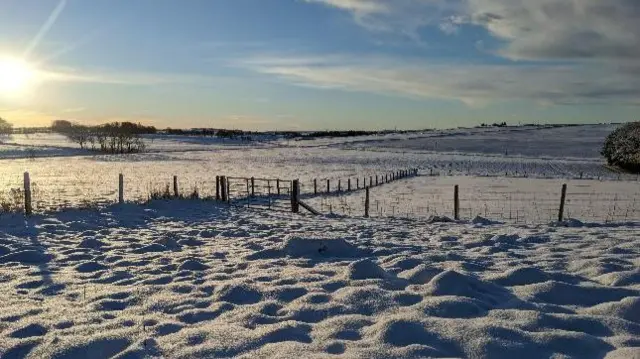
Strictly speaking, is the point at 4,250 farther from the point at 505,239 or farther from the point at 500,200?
the point at 500,200

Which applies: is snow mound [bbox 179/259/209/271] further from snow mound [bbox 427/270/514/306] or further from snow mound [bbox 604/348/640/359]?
snow mound [bbox 604/348/640/359]

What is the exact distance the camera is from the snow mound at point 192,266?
8105 mm

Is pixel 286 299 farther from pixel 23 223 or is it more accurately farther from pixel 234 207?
pixel 234 207

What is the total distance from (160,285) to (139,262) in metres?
1.82

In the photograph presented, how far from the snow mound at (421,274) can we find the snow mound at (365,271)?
0.28m

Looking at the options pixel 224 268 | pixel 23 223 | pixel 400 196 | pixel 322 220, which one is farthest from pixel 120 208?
pixel 400 196

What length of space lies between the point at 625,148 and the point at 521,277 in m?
42.7

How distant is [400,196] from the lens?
1032 inches

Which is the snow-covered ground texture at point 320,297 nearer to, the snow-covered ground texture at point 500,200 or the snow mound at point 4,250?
the snow mound at point 4,250

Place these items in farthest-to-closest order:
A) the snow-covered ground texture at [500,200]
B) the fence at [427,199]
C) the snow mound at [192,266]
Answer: the snow-covered ground texture at [500,200]
the fence at [427,199]
the snow mound at [192,266]

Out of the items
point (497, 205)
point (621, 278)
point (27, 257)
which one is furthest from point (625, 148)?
point (27, 257)

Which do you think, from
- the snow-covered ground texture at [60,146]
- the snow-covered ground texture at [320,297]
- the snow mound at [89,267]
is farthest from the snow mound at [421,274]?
the snow-covered ground texture at [60,146]

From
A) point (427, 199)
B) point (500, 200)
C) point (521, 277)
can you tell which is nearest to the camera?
point (521, 277)

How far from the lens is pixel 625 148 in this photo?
43.2 m
